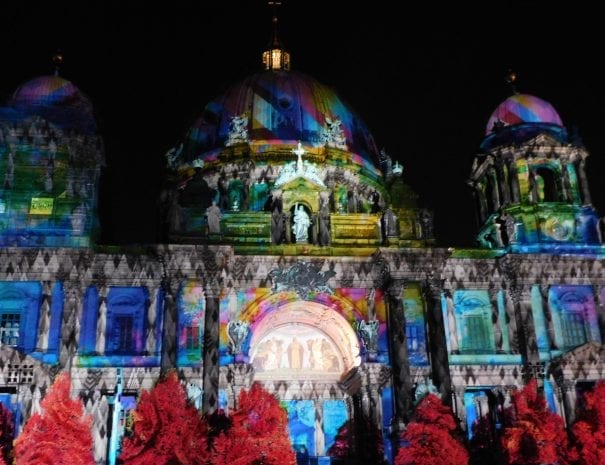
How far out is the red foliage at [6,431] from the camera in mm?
36188

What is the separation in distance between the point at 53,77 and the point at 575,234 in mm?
33874

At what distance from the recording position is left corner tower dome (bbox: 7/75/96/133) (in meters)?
45.5

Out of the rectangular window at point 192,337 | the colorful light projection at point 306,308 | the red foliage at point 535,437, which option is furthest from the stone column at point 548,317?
the rectangular window at point 192,337

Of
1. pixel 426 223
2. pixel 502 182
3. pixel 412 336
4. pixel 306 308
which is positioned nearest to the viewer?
pixel 412 336

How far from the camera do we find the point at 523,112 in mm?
50562

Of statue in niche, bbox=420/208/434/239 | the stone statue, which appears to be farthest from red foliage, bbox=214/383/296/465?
statue in niche, bbox=420/208/434/239

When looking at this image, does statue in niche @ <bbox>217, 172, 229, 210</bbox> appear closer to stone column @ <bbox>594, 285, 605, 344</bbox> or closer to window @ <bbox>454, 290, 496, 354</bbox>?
window @ <bbox>454, 290, 496, 354</bbox>

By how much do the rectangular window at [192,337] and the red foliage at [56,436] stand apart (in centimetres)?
758

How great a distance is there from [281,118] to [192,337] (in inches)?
836

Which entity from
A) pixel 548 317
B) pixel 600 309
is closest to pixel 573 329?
pixel 548 317

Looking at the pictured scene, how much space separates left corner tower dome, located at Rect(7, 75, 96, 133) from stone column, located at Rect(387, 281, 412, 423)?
20691 millimetres

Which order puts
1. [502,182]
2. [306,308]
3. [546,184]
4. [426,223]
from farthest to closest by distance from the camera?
1. [546,184]
2. [502,182]
3. [426,223]
4. [306,308]

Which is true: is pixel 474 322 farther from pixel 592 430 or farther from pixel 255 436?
pixel 255 436

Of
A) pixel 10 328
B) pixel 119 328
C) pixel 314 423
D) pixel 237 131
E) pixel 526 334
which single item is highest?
pixel 237 131
